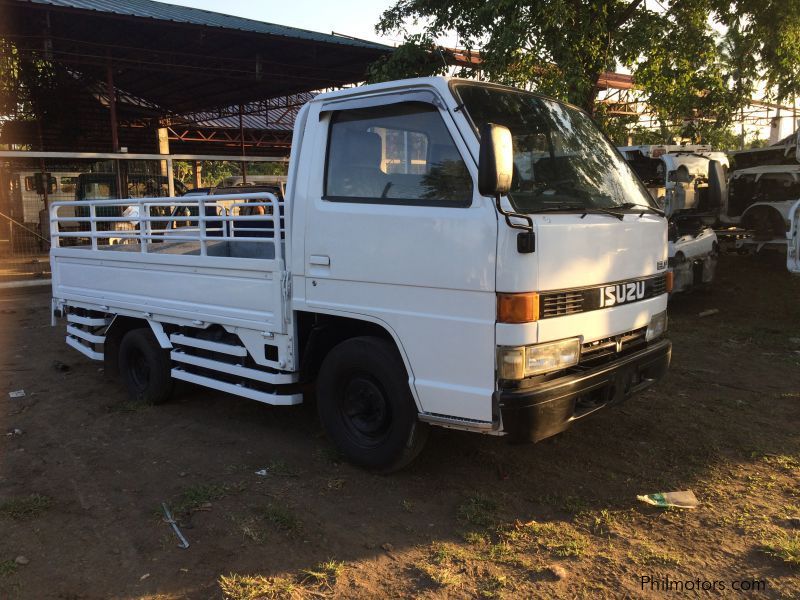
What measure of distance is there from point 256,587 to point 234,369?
197cm

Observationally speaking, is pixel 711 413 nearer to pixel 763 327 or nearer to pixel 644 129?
pixel 763 327

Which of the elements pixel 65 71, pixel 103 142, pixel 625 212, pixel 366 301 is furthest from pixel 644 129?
pixel 103 142

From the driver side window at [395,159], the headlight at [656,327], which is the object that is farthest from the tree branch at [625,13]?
the driver side window at [395,159]

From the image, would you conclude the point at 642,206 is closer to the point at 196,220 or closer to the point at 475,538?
the point at 475,538

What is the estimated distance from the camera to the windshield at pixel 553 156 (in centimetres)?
357

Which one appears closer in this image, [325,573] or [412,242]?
[325,573]

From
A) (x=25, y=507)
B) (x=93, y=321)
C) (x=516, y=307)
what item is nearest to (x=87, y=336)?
(x=93, y=321)

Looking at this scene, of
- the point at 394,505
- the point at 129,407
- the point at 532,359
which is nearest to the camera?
the point at 532,359

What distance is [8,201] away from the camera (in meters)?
17.5

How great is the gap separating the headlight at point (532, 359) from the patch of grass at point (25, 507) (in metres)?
2.78

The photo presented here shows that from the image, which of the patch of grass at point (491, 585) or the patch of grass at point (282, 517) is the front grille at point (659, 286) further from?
the patch of grass at point (282, 517)

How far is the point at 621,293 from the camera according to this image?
12.3ft

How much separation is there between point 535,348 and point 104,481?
2882 mm

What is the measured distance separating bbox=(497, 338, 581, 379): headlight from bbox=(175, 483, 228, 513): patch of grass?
6.24 feet
